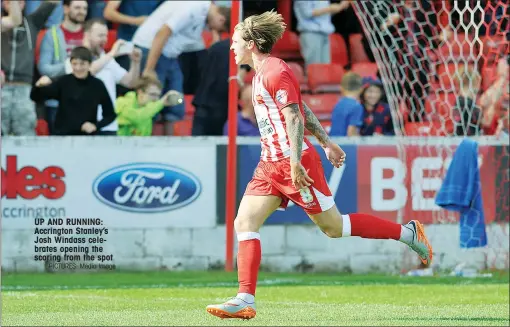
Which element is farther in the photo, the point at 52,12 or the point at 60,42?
the point at 52,12

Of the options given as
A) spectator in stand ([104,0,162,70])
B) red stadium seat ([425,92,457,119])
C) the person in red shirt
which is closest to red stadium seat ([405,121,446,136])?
red stadium seat ([425,92,457,119])

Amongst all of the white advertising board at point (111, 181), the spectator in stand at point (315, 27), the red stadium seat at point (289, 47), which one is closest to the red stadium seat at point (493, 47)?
the spectator in stand at point (315, 27)

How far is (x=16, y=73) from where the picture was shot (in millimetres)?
13445

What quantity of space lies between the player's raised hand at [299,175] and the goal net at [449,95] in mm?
6270

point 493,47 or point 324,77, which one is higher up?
point 493,47

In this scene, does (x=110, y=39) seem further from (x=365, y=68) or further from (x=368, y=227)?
(x=368, y=227)

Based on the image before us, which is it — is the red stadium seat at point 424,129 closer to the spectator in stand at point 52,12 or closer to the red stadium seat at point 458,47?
the red stadium seat at point 458,47

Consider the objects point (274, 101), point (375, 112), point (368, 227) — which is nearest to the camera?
point (274, 101)

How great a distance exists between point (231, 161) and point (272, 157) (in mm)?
5430

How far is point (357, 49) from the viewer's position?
16297 mm

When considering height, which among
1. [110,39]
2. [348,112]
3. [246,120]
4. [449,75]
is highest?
[110,39]

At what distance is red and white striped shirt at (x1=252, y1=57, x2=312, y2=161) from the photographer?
292 inches

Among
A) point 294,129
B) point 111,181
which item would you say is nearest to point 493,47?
point 111,181

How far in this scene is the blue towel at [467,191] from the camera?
12.5 meters
